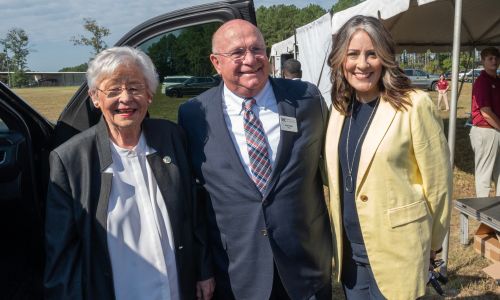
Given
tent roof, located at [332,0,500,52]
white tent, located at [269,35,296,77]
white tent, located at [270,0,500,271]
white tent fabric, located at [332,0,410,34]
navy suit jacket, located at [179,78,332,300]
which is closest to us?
navy suit jacket, located at [179,78,332,300]

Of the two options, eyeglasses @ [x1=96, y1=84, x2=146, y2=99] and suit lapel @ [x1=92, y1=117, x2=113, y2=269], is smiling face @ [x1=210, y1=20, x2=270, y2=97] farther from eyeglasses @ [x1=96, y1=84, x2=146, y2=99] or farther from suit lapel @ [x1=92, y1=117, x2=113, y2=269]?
suit lapel @ [x1=92, y1=117, x2=113, y2=269]

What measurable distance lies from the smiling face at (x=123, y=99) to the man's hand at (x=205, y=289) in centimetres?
78

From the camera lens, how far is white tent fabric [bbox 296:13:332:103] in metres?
8.09

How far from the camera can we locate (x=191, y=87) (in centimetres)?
247

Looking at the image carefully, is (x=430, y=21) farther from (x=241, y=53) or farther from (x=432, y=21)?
(x=241, y=53)

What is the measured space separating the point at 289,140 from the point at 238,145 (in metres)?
0.23

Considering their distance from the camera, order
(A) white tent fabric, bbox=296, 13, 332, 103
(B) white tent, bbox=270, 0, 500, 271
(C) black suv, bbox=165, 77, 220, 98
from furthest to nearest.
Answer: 1. (A) white tent fabric, bbox=296, 13, 332, 103
2. (B) white tent, bbox=270, 0, 500, 271
3. (C) black suv, bbox=165, 77, 220, 98

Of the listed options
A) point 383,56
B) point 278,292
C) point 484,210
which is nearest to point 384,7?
point 484,210

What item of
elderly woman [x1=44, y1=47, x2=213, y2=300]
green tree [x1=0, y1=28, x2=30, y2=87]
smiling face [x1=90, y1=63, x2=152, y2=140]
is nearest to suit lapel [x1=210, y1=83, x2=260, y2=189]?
elderly woman [x1=44, y1=47, x2=213, y2=300]

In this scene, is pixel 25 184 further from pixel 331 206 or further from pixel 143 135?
pixel 331 206

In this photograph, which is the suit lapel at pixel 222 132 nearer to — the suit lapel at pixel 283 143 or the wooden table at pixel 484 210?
the suit lapel at pixel 283 143

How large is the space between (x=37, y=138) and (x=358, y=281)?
6.06 ft

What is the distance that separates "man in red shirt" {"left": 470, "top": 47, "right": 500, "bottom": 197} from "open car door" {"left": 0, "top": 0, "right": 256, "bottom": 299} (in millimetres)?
3858

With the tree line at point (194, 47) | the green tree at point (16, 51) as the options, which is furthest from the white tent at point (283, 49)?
the green tree at point (16, 51)
